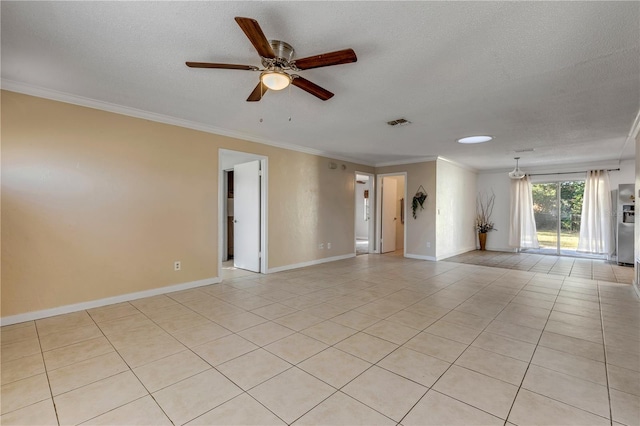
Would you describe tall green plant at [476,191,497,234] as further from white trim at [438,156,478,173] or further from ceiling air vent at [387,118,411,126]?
ceiling air vent at [387,118,411,126]

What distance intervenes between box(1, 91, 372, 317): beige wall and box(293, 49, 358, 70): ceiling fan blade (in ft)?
8.85

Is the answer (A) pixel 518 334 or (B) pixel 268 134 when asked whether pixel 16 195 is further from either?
(A) pixel 518 334

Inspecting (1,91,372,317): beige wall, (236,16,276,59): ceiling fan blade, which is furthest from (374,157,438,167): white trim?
(236,16,276,59): ceiling fan blade

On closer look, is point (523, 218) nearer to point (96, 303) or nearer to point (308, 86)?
point (308, 86)

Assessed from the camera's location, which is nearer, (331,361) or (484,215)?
(331,361)

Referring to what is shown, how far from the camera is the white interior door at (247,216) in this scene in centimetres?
513

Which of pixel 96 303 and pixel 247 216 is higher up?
A: pixel 247 216

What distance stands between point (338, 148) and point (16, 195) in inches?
178

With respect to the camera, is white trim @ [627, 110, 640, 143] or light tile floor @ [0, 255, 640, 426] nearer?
light tile floor @ [0, 255, 640, 426]

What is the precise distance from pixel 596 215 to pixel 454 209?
122 inches

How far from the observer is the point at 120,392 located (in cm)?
179

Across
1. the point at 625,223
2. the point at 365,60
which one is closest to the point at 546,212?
the point at 625,223

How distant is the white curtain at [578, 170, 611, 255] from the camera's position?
6.62 metres

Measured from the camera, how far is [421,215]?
665 centimetres
